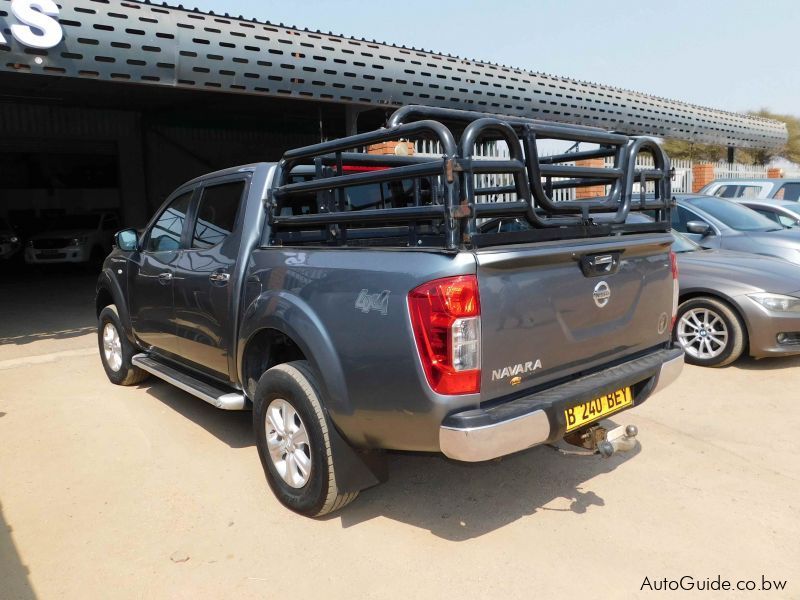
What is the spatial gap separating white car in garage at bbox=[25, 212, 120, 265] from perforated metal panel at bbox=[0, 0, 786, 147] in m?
10.3

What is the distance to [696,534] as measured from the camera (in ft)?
10.2

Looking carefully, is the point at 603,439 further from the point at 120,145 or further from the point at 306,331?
the point at 120,145

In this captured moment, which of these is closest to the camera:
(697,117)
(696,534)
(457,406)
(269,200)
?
(457,406)

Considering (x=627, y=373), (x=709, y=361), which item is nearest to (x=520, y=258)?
(x=627, y=373)

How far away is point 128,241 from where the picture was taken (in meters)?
5.16

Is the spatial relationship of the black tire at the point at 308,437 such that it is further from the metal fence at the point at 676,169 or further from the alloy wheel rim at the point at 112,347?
the metal fence at the point at 676,169

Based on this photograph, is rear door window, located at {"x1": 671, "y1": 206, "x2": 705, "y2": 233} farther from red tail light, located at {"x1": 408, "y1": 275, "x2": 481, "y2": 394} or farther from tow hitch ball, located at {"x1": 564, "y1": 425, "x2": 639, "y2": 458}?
red tail light, located at {"x1": 408, "y1": 275, "x2": 481, "y2": 394}

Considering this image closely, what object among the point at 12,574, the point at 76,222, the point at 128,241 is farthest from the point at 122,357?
the point at 76,222

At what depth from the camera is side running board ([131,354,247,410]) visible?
382 centimetres

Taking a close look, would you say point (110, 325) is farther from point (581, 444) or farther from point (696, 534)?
point (696, 534)

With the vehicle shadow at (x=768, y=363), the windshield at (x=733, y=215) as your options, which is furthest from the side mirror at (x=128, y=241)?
the windshield at (x=733, y=215)

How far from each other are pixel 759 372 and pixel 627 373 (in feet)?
10.9

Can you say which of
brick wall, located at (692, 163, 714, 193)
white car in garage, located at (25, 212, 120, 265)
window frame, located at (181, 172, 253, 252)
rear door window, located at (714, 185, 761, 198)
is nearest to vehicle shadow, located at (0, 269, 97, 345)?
white car in garage, located at (25, 212, 120, 265)

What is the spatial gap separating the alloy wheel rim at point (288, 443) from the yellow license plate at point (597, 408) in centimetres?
128
